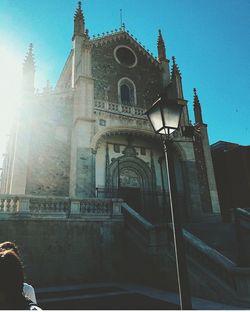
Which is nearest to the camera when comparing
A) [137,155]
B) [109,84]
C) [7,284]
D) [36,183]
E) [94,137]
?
[7,284]

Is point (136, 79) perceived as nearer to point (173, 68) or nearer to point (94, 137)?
point (173, 68)

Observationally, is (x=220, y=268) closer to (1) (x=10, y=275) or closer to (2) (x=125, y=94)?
(1) (x=10, y=275)

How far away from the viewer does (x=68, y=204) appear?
11172mm


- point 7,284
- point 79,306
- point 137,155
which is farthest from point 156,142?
point 7,284

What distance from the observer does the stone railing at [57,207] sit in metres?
10.2

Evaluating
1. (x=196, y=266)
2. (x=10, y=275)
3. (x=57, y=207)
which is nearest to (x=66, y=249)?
(x=57, y=207)

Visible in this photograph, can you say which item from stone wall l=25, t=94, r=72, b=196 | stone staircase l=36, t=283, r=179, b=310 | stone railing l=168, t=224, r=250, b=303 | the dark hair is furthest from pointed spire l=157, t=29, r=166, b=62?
the dark hair

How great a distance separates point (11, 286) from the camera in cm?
182

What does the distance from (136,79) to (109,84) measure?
3.06m

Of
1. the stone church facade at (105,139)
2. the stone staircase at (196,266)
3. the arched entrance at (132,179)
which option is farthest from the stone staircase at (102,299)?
the arched entrance at (132,179)

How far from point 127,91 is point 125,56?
12.3ft

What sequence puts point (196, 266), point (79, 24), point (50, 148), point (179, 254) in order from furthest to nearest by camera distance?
point (79, 24)
point (50, 148)
point (196, 266)
point (179, 254)

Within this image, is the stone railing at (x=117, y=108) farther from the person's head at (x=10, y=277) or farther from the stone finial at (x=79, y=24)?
the person's head at (x=10, y=277)

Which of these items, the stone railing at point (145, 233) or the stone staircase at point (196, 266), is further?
the stone railing at point (145, 233)
